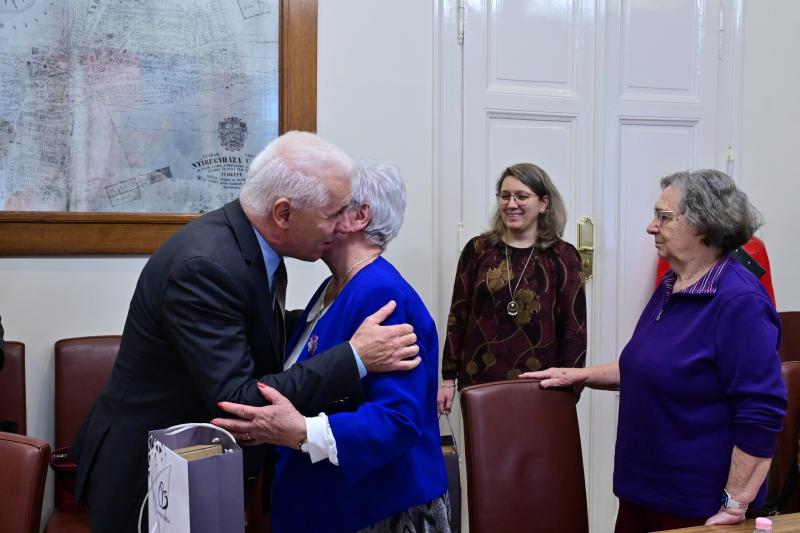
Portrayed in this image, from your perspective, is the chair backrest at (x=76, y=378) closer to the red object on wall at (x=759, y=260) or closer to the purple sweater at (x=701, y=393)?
the purple sweater at (x=701, y=393)

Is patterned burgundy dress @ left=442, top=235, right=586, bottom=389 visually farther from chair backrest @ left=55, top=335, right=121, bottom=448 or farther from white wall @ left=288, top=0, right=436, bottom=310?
chair backrest @ left=55, top=335, right=121, bottom=448

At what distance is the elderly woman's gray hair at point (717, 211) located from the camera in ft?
6.46

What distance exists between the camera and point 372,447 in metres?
1.53

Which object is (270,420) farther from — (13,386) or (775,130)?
(775,130)

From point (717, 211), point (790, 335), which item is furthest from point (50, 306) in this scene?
point (790, 335)

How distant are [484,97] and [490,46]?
23cm

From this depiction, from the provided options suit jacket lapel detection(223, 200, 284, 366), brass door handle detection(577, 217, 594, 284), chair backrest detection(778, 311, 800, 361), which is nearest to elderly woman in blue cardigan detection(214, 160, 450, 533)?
suit jacket lapel detection(223, 200, 284, 366)

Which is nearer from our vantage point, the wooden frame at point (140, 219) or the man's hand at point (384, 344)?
the man's hand at point (384, 344)

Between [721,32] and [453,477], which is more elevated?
[721,32]

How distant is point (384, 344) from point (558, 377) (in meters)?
0.71

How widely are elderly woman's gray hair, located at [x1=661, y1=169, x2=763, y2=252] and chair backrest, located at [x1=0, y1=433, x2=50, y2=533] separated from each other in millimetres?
1604

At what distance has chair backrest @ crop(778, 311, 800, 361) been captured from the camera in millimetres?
3580

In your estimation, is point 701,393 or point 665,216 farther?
point 665,216

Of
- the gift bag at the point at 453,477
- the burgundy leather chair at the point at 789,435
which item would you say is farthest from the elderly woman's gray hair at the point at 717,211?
the gift bag at the point at 453,477
